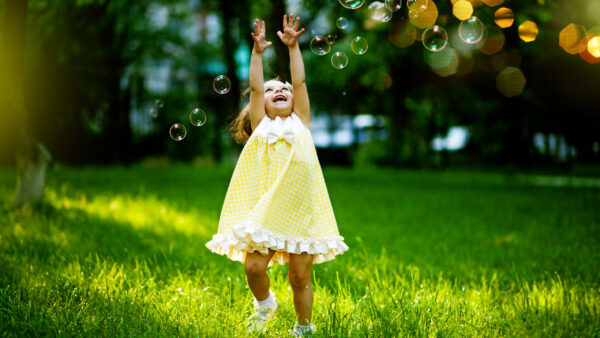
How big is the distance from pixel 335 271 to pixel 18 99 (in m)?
4.90

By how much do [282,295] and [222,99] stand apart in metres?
22.5

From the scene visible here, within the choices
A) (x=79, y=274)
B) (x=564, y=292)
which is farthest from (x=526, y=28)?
(x=79, y=274)

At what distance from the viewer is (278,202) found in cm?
318

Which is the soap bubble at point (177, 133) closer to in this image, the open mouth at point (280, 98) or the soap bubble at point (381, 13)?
the open mouth at point (280, 98)

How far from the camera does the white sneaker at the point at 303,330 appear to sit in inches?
123

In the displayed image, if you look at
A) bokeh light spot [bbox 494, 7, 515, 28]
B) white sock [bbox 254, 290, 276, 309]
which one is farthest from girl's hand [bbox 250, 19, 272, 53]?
bokeh light spot [bbox 494, 7, 515, 28]

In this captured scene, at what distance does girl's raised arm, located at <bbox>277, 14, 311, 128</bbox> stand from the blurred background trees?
3.88 ft

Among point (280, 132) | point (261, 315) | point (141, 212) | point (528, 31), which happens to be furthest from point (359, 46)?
point (141, 212)

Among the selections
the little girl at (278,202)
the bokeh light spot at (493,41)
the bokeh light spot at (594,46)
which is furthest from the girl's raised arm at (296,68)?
the bokeh light spot at (594,46)

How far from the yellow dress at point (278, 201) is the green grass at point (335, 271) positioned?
482 mm

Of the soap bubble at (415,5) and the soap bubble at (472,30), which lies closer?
the soap bubble at (415,5)

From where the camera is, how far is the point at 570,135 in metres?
15.7

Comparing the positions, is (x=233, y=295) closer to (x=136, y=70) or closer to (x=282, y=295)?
(x=282, y=295)

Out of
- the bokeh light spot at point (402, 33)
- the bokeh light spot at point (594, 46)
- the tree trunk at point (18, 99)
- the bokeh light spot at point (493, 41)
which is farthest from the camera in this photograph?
the bokeh light spot at point (402, 33)
